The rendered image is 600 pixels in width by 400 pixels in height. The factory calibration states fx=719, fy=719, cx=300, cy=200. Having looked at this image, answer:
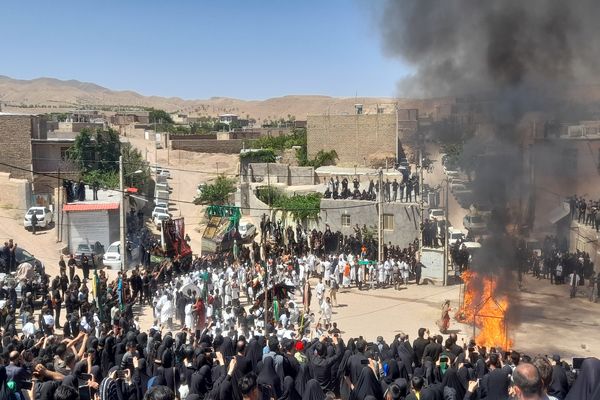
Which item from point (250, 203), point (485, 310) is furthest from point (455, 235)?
point (250, 203)

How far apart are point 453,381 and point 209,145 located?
163 ft

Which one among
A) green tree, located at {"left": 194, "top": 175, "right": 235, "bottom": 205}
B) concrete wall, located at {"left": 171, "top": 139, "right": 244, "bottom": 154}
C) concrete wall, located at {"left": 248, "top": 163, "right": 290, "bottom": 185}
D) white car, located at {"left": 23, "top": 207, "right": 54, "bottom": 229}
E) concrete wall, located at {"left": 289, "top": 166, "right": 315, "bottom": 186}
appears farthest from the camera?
concrete wall, located at {"left": 171, "top": 139, "right": 244, "bottom": 154}

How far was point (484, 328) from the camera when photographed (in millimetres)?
16578

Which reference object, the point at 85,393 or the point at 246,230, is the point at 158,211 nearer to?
the point at 246,230

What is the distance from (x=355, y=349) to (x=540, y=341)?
7371 mm

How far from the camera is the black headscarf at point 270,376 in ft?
30.8

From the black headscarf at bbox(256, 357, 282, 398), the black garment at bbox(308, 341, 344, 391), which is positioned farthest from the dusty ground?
the black headscarf at bbox(256, 357, 282, 398)

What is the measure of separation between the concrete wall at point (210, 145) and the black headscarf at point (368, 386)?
49.2m

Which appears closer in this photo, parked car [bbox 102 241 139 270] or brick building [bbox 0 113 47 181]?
parked car [bbox 102 241 139 270]

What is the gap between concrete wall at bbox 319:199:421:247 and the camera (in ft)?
84.5

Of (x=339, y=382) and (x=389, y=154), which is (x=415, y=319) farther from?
(x=389, y=154)

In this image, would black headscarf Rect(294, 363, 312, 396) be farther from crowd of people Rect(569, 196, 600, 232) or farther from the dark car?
crowd of people Rect(569, 196, 600, 232)

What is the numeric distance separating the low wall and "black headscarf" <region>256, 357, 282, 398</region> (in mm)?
48241

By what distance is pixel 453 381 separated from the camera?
9.20 metres
